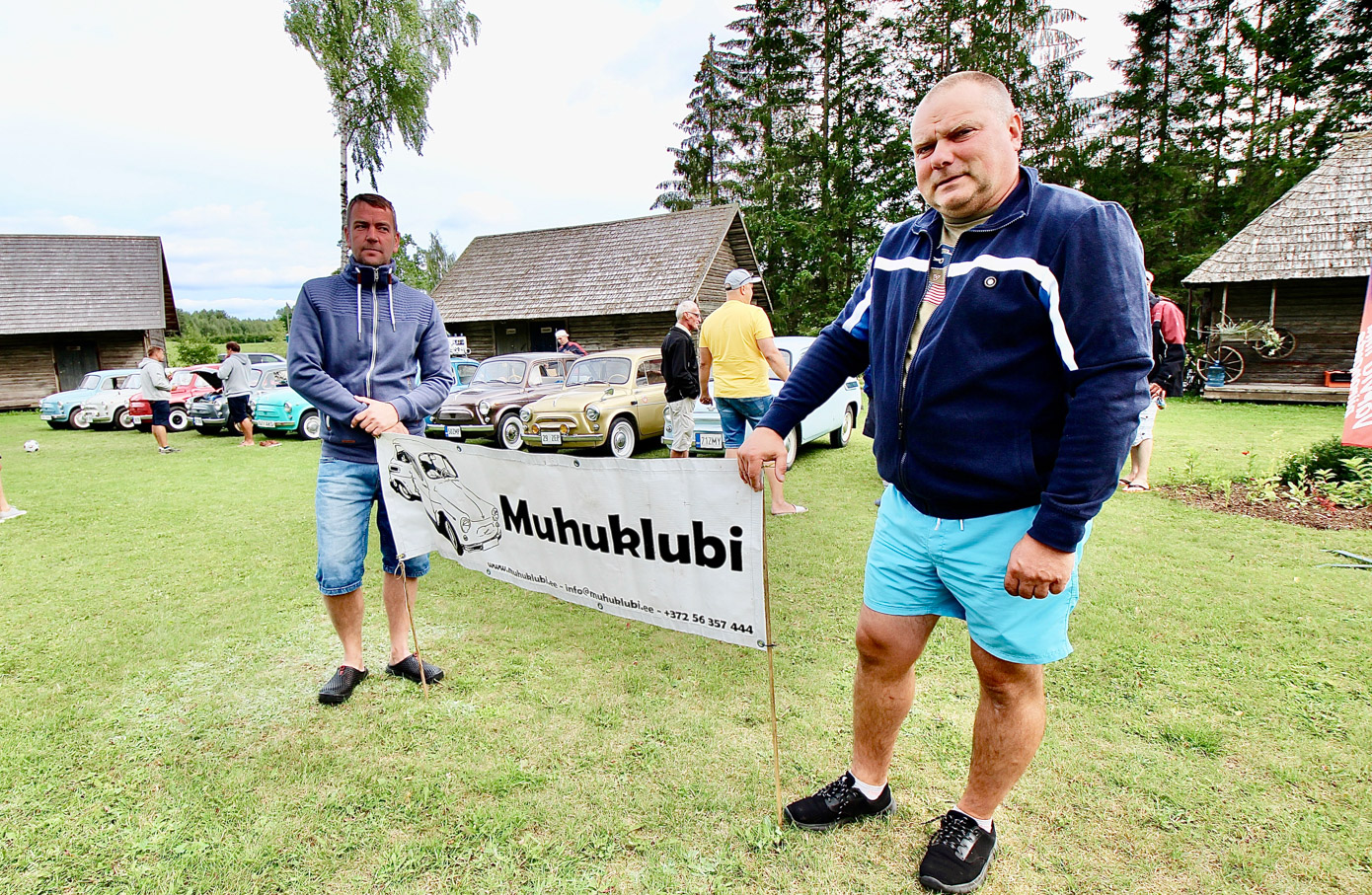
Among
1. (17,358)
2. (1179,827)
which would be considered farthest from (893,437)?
(17,358)

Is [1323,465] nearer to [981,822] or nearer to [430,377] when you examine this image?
[981,822]

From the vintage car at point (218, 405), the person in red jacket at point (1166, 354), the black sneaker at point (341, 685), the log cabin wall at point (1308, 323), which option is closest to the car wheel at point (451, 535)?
the black sneaker at point (341, 685)

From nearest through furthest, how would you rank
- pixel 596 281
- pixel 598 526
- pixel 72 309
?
pixel 598 526
pixel 596 281
pixel 72 309

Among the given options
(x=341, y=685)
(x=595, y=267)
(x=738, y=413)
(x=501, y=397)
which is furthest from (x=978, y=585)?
(x=595, y=267)

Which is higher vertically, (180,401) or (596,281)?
(596,281)

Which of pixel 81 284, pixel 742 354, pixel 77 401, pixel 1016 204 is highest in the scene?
pixel 81 284

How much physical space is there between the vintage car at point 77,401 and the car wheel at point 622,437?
14354mm

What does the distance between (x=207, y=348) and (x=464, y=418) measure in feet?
97.1

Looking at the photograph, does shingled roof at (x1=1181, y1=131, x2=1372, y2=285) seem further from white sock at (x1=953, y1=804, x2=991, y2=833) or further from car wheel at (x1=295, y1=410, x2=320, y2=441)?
car wheel at (x1=295, y1=410, x2=320, y2=441)

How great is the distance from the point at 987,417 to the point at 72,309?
3326cm

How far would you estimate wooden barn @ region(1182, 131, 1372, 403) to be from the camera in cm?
1486

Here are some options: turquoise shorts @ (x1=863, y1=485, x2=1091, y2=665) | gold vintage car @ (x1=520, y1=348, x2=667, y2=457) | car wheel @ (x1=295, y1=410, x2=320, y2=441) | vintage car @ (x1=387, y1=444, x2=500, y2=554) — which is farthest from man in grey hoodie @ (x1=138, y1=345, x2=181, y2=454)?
turquoise shorts @ (x1=863, y1=485, x2=1091, y2=665)

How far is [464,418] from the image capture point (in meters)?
10.9

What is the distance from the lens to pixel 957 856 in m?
1.99
